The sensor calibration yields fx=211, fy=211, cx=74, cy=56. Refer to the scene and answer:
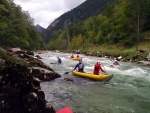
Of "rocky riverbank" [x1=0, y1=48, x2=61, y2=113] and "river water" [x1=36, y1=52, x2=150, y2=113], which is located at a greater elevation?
"rocky riverbank" [x1=0, y1=48, x2=61, y2=113]

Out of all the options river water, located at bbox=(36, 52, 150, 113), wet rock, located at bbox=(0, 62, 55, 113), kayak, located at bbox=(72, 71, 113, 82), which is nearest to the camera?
wet rock, located at bbox=(0, 62, 55, 113)

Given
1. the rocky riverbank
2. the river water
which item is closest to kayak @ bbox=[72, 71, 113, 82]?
the river water

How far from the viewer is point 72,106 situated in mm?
8219

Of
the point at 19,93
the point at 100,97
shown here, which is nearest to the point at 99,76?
the point at 100,97

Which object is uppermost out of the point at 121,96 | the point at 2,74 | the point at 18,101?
the point at 2,74

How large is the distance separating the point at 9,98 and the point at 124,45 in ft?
107

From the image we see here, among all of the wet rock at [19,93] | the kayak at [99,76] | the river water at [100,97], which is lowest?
the river water at [100,97]

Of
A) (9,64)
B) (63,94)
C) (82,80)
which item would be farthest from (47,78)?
(9,64)

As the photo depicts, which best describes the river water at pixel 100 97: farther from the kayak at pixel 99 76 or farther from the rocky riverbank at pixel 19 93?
the rocky riverbank at pixel 19 93

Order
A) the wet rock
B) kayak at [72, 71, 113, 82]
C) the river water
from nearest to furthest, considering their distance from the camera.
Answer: the wet rock
the river water
kayak at [72, 71, 113, 82]

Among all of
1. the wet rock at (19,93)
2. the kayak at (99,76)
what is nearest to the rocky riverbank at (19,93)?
the wet rock at (19,93)

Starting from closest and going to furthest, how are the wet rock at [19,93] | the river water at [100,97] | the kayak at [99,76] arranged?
the wet rock at [19,93], the river water at [100,97], the kayak at [99,76]

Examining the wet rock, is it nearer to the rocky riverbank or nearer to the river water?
the rocky riverbank

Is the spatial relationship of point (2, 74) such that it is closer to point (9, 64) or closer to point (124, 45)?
point (9, 64)
